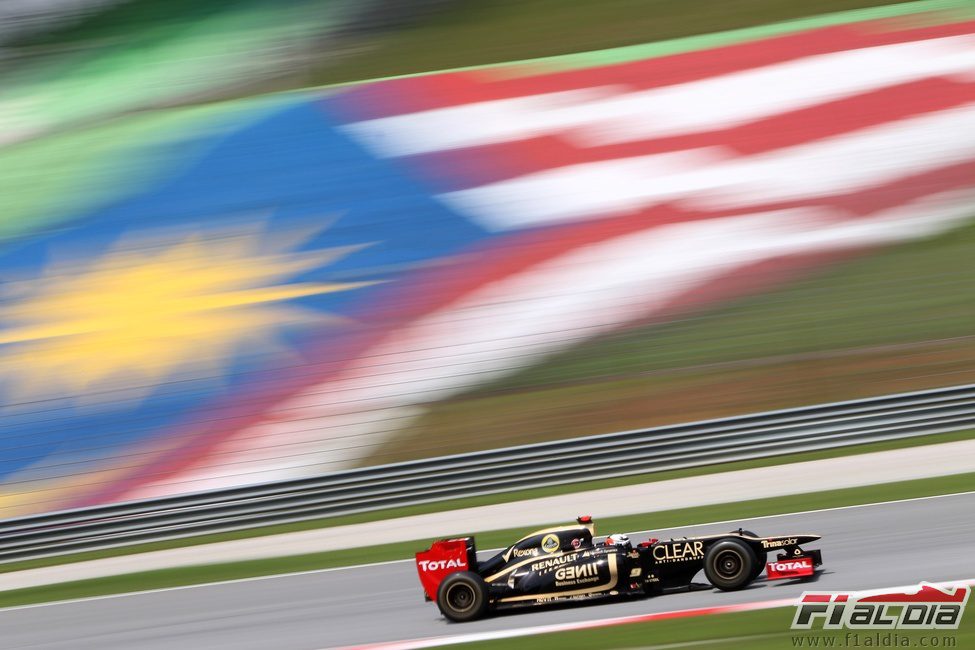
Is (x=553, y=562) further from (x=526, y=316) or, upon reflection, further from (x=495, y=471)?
(x=526, y=316)

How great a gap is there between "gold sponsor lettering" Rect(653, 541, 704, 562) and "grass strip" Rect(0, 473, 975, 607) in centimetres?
331

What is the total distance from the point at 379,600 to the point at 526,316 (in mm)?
7613

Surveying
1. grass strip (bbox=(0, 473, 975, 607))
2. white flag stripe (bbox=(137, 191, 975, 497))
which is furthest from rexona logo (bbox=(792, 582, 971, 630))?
white flag stripe (bbox=(137, 191, 975, 497))

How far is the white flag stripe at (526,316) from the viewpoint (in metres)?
15.1

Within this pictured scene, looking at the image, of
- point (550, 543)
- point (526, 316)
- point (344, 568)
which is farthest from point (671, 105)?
Result: point (550, 543)

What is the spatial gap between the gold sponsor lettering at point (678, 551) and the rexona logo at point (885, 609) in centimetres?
74

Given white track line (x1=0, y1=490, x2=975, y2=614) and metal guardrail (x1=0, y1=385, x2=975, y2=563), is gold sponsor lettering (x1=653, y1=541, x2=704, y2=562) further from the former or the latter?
metal guardrail (x1=0, y1=385, x2=975, y2=563)

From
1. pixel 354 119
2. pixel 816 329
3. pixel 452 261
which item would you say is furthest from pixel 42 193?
pixel 816 329

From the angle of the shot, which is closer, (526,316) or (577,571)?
(577,571)

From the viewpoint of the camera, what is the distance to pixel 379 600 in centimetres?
868

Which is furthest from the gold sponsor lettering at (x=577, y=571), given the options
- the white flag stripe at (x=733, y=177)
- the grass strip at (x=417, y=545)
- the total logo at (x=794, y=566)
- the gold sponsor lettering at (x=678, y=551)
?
the white flag stripe at (x=733, y=177)

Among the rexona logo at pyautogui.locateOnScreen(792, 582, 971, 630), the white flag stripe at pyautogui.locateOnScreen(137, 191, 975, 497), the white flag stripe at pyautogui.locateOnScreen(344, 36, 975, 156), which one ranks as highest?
the white flag stripe at pyautogui.locateOnScreen(344, 36, 975, 156)

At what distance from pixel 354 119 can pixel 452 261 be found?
3.71m

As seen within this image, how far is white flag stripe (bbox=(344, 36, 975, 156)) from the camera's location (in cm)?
1798
